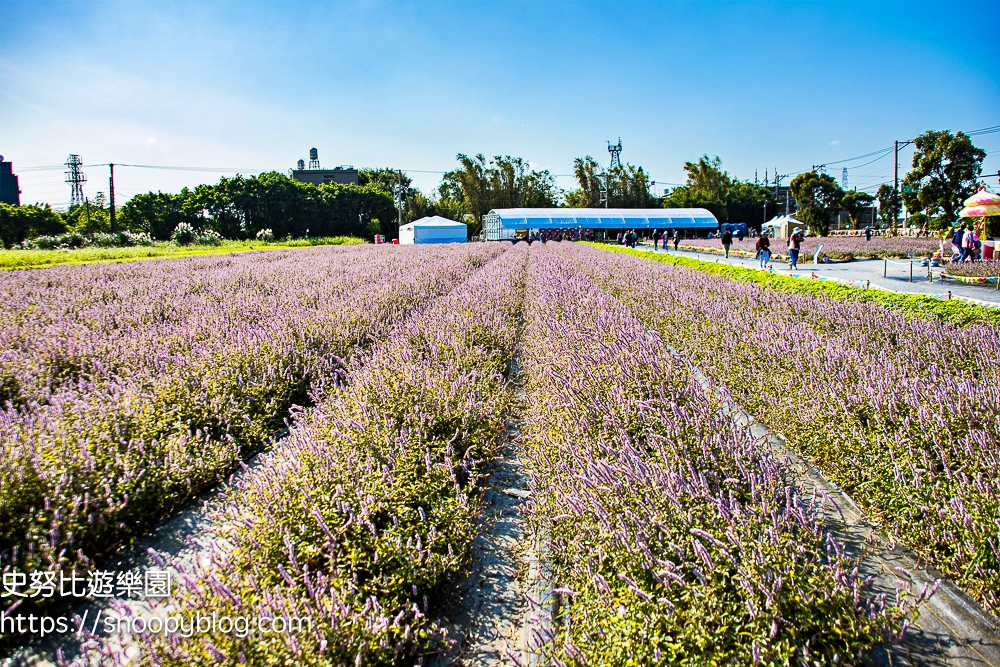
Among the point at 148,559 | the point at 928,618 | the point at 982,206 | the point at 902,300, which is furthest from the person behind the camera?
the point at 982,206

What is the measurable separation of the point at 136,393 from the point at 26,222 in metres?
67.5

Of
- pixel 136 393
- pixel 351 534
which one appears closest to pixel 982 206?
pixel 351 534

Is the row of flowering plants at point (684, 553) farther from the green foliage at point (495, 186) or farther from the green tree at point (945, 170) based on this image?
the green foliage at point (495, 186)

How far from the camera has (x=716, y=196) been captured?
8012 centimetres

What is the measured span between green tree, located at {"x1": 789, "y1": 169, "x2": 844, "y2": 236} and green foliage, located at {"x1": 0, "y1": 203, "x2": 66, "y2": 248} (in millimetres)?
68043

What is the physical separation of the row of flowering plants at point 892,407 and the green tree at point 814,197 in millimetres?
43904

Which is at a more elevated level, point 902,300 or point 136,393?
point 902,300

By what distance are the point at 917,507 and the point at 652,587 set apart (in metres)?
1.46

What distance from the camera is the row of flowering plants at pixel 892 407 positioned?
6.98 ft

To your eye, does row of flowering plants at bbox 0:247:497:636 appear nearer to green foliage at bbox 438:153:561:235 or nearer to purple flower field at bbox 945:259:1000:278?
purple flower field at bbox 945:259:1000:278

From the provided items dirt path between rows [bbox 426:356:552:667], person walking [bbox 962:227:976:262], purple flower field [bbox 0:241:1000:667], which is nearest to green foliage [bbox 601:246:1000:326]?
purple flower field [bbox 0:241:1000:667]

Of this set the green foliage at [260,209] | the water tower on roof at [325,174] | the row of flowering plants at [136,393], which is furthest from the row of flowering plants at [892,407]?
the water tower on roof at [325,174]

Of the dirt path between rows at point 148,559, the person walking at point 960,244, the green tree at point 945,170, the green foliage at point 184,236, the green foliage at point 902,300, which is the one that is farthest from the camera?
the green foliage at point 184,236

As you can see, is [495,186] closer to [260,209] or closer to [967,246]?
[260,209]
